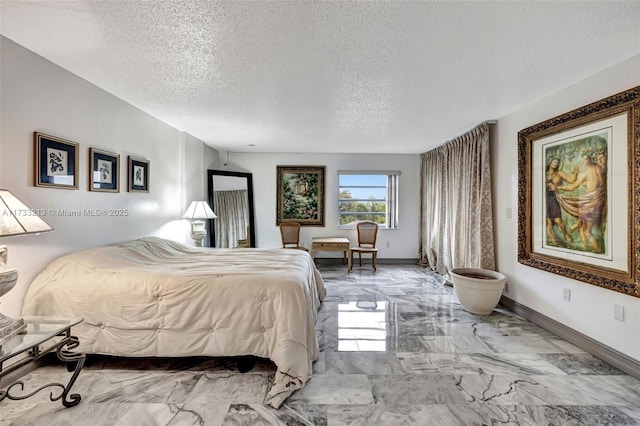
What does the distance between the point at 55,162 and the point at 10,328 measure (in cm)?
135

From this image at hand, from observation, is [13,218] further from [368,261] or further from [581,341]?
[368,261]

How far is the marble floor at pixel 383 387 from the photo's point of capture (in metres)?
1.67

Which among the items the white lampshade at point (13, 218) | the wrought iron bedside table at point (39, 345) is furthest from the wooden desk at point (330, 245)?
the white lampshade at point (13, 218)

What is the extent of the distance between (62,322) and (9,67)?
5.87ft

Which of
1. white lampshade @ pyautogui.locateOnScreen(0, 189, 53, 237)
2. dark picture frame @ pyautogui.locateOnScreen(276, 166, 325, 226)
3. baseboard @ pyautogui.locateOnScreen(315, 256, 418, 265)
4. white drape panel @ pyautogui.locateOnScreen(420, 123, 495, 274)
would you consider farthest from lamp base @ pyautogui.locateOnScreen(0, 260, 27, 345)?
baseboard @ pyautogui.locateOnScreen(315, 256, 418, 265)

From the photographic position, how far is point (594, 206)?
239 centimetres

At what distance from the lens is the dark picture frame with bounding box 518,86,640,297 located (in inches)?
83.4

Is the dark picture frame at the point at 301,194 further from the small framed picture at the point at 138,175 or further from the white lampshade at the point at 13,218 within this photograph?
the white lampshade at the point at 13,218

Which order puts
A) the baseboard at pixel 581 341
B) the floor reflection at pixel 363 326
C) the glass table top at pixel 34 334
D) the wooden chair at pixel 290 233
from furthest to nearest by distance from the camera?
the wooden chair at pixel 290 233
the floor reflection at pixel 363 326
the baseboard at pixel 581 341
the glass table top at pixel 34 334

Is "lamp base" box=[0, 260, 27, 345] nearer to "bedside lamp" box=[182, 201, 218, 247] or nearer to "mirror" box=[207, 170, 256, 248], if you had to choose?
"bedside lamp" box=[182, 201, 218, 247]

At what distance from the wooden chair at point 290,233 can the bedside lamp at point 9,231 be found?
4.13 meters

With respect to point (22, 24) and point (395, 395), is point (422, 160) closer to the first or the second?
point (395, 395)

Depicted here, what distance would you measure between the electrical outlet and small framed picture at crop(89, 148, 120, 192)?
15.1 feet

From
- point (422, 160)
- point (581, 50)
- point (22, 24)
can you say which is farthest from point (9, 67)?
point (422, 160)
